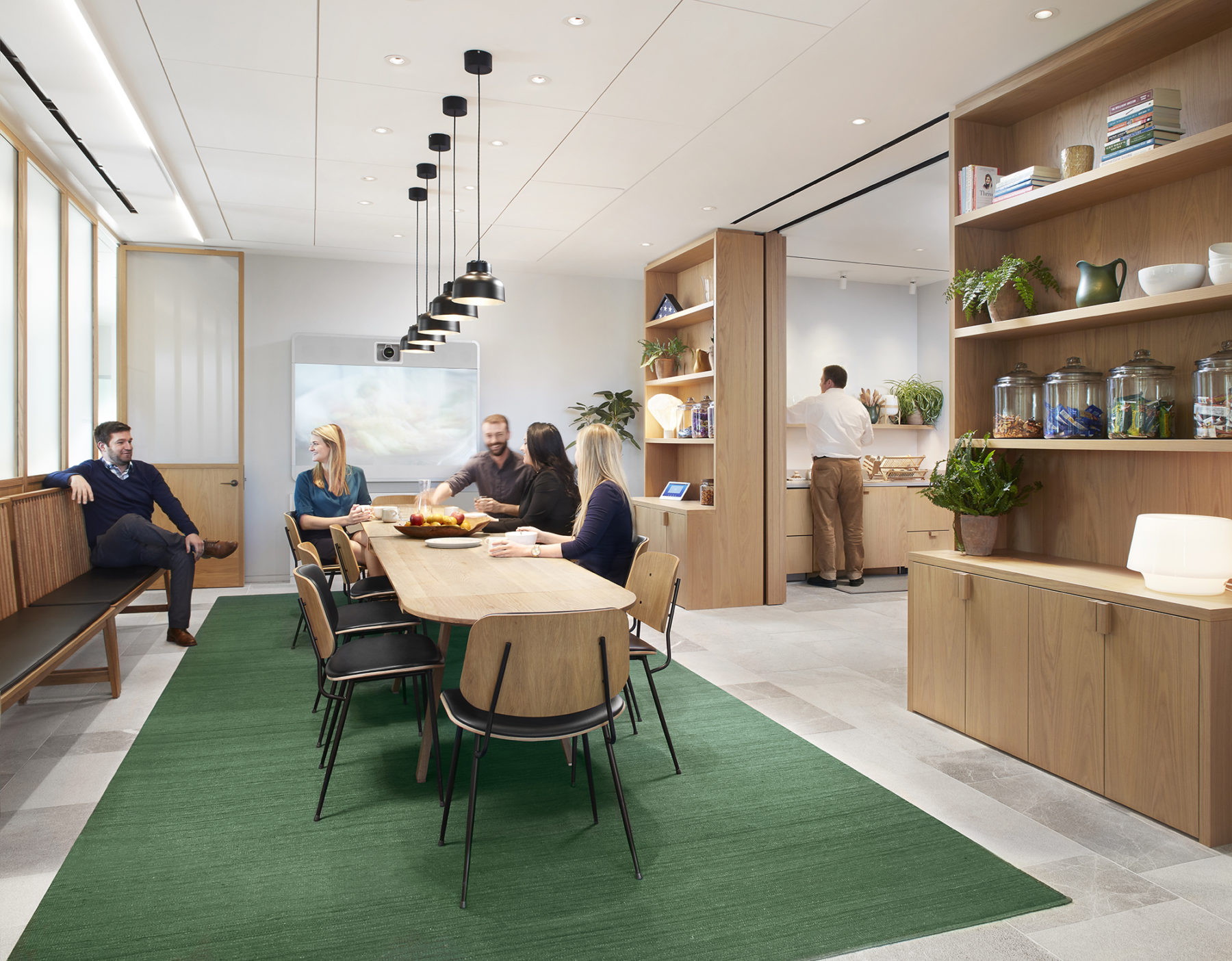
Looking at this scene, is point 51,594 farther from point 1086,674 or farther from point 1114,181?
point 1114,181

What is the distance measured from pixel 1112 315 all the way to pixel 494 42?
2.64 m

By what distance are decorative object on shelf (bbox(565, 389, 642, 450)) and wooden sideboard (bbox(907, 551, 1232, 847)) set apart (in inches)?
176

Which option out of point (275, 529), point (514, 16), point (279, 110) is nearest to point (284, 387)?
point (275, 529)

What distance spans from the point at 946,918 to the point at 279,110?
4353 millimetres

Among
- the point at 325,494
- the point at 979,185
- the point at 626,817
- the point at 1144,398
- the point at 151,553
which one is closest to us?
the point at 626,817

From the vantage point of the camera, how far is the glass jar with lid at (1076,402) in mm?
3238

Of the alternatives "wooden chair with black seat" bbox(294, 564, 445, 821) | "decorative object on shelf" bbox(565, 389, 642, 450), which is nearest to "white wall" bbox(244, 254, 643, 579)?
"decorative object on shelf" bbox(565, 389, 642, 450)

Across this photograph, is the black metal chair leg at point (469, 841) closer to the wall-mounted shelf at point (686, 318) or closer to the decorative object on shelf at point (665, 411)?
the wall-mounted shelf at point (686, 318)

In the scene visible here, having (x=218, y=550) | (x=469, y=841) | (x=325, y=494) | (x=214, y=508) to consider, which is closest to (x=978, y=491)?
(x=469, y=841)

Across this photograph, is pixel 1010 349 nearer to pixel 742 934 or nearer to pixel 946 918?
pixel 946 918

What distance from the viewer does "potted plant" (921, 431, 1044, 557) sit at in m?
3.56

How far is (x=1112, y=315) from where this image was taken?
3090mm

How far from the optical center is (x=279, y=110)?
406 cm

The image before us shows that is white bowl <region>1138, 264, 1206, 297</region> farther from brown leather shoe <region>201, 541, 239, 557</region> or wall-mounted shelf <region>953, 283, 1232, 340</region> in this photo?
brown leather shoe <region>201, 541, 239, 557</region>
